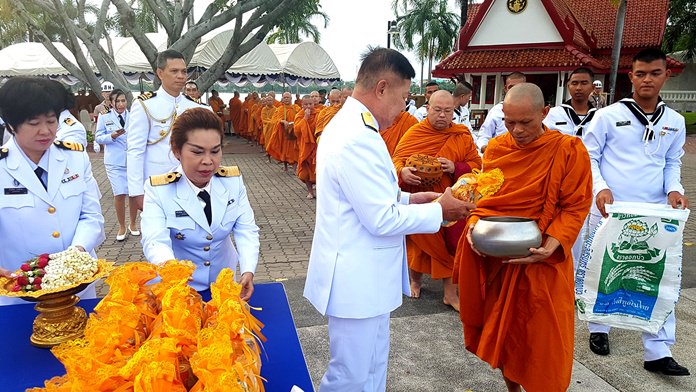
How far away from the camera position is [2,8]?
9.49 m

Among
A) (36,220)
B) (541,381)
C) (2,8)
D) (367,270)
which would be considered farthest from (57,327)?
(2,8)

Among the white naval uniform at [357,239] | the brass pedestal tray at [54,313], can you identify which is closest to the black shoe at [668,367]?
the white naval uniform at [357,239]

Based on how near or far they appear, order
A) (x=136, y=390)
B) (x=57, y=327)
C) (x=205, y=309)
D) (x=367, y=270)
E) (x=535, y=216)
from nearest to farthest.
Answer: (x=136, y=390), (x=205, y=309), (x=57, y=327), (x=367, y=270), (x=535, y=216)

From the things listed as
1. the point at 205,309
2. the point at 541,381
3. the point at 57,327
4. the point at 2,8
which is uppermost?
the point at 2,8

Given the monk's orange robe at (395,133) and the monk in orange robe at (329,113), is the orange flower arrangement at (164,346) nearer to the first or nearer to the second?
the monk's orange robe at (395,133)

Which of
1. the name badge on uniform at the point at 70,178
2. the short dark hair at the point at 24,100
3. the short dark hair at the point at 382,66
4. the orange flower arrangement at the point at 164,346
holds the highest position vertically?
the short dark hair at the point at 382,66

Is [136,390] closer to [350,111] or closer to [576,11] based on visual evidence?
[350,111]

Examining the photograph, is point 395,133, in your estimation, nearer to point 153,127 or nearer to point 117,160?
point 153,127

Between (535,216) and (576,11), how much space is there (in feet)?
77.4

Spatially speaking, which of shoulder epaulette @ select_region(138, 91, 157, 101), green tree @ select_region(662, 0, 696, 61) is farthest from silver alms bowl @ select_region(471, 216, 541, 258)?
green tree @ select_region(662, 0, 696, 61)

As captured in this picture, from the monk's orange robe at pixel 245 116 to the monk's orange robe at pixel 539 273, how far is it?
1637 centimetres

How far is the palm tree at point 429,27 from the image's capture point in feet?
117

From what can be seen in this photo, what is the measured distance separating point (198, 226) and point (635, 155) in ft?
9.82

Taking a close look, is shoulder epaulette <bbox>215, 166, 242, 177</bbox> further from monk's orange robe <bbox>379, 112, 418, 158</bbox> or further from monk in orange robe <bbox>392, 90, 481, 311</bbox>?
monk's orange robe <bbox>379, 112, 418, 158</bbox>
